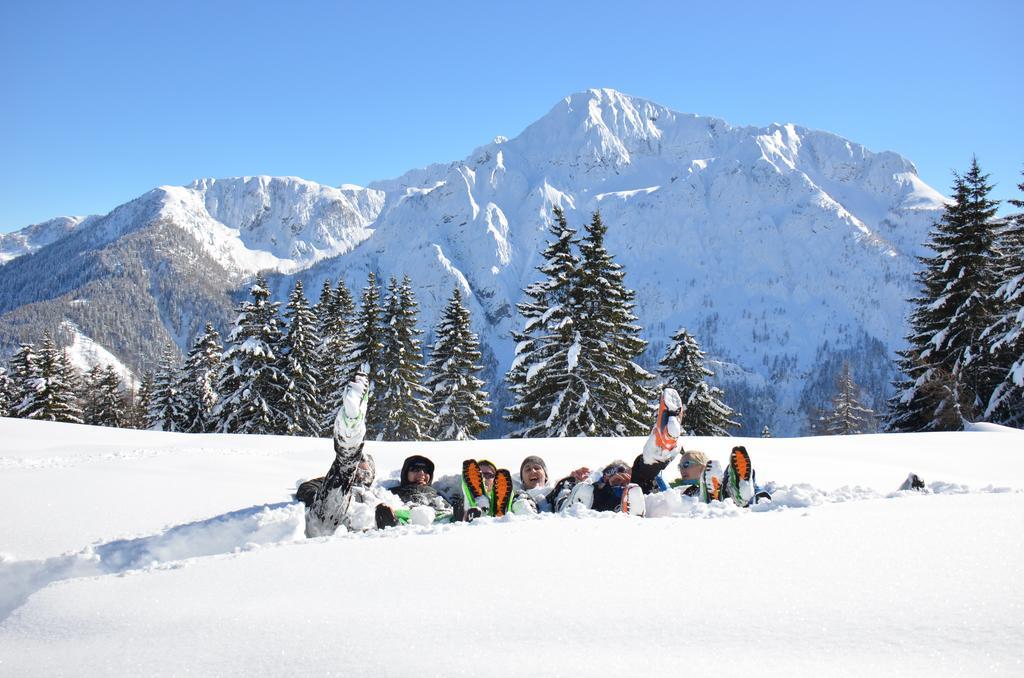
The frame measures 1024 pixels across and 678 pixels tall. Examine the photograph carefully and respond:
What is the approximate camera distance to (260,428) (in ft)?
91.3

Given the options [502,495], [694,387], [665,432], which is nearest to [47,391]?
[694,387]

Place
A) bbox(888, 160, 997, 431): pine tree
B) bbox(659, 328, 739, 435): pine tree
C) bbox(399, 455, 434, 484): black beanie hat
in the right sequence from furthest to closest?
bbox(659, 328, 739, 435): pine tree → bbox(888, 160, 997, 431): pine tree → bbox(399, 455, 434, 484): black beanie hat

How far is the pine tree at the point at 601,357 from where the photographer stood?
2091cm

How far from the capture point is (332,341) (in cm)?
3331

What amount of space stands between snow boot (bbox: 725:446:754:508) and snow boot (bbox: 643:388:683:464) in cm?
54

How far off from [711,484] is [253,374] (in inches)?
1028

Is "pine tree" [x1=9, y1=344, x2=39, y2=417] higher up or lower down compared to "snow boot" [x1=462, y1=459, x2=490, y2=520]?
higher up

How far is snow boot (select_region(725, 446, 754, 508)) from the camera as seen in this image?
5.26 meters

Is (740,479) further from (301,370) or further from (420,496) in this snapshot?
(301,370)

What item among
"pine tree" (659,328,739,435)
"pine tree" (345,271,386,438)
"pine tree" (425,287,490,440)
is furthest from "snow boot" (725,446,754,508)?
"pine tree" (345,271,386,438)

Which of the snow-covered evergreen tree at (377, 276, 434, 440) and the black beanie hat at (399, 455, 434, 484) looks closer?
the black beanie hat at (399, 455, 434, 484)

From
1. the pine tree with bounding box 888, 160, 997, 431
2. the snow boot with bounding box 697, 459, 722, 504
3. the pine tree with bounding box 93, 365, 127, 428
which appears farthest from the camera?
the pine tree with bounding box 93, 365, 127, 428

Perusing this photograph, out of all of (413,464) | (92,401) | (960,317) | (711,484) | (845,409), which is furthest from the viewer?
(92,401)

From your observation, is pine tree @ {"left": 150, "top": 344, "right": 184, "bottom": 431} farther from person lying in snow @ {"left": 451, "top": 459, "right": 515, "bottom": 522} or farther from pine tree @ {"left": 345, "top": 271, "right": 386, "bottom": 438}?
person lying in snow @ {"left": 451, "top": 459, "right": 515, "bottom": 522}
